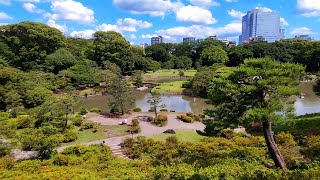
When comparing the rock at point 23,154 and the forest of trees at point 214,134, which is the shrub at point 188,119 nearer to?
the forest of trees at point 214,134

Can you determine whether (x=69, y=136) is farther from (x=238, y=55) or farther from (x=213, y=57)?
(x=238, y=55)

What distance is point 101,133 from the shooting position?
21.0 metres

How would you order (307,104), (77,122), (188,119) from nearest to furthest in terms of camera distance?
(77,122) < (188,119) < (307,104)

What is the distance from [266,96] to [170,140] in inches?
324

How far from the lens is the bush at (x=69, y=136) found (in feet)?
63.0

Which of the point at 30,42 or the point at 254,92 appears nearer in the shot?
the point at 254,92

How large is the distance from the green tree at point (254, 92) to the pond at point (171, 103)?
2244 cm

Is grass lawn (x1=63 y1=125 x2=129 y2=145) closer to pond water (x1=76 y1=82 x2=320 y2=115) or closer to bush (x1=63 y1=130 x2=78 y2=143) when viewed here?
bush (x1=63 y1=130 x2=78 y2=143)

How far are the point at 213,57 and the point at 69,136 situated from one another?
50.2 meters

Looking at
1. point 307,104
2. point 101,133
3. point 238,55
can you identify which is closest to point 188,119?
point 101,133

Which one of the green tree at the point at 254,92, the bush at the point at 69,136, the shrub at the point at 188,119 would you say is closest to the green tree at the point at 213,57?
the shrub at the point at 188,119

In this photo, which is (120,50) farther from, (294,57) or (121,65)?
(294,57)

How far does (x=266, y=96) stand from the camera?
995 centimetres

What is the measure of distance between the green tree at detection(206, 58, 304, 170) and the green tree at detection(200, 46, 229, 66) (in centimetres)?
5408
